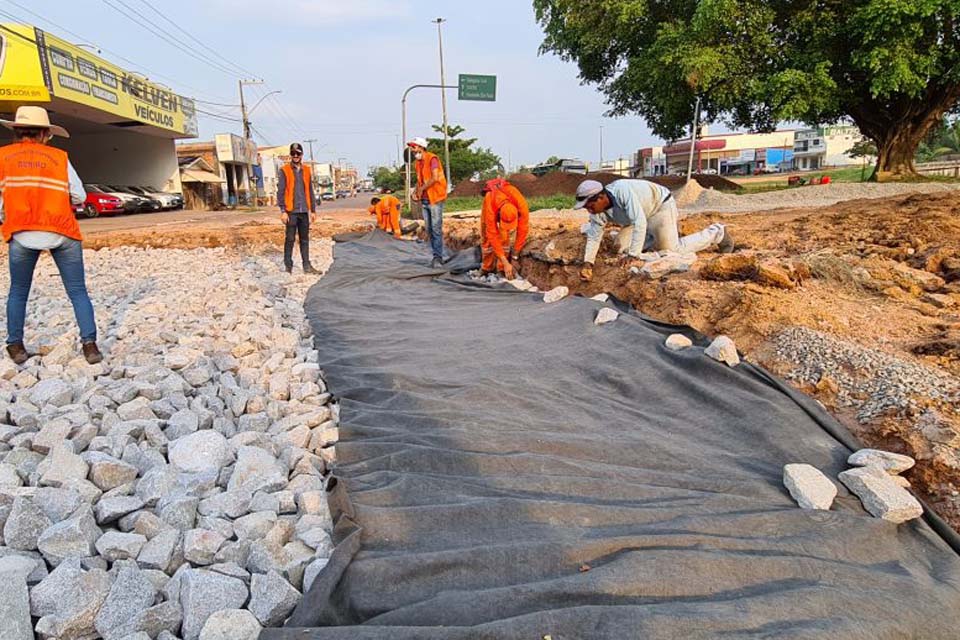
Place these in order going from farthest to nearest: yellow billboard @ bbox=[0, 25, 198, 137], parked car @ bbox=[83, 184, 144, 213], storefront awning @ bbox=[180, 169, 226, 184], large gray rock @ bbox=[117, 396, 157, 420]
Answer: storefront awning @ bbox=[180, 169, 226, 184]
parked car @ bbox=[83, 184, 144, 213]
yellow billboard @ bbox=[0, 25, 198, 137]
large gray rock @ bbox=[117, 396, 157, 420]

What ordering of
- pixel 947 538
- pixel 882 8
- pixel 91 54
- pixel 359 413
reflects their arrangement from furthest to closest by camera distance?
pixel 91 54, pixel 882 8, pixel 359 413, pixel 947 538

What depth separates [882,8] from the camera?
40.8ft

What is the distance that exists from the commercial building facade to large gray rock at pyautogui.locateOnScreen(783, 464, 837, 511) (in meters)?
19.3

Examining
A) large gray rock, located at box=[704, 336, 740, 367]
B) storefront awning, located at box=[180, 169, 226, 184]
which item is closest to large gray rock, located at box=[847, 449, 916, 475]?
large gray rock, located at box=[704, 336, 740, 367]

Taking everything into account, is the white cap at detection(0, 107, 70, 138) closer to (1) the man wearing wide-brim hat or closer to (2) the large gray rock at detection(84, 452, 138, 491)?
(1) the man wearing wide-brim hat

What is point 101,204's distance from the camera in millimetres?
18859

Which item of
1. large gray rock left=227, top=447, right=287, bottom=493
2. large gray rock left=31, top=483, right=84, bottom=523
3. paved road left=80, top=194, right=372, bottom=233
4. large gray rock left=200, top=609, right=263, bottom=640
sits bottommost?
large gray rock left=200, top=609, right=263, bottom=640

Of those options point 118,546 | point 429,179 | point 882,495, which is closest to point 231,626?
point 118,546

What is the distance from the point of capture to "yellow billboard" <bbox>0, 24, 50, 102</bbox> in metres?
14.7

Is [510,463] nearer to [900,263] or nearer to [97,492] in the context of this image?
[97,492]

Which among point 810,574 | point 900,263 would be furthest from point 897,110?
point 810,574

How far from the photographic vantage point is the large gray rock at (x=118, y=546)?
5.74ft

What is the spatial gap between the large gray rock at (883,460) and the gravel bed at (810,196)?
11.9 metres

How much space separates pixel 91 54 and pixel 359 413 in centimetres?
2070
